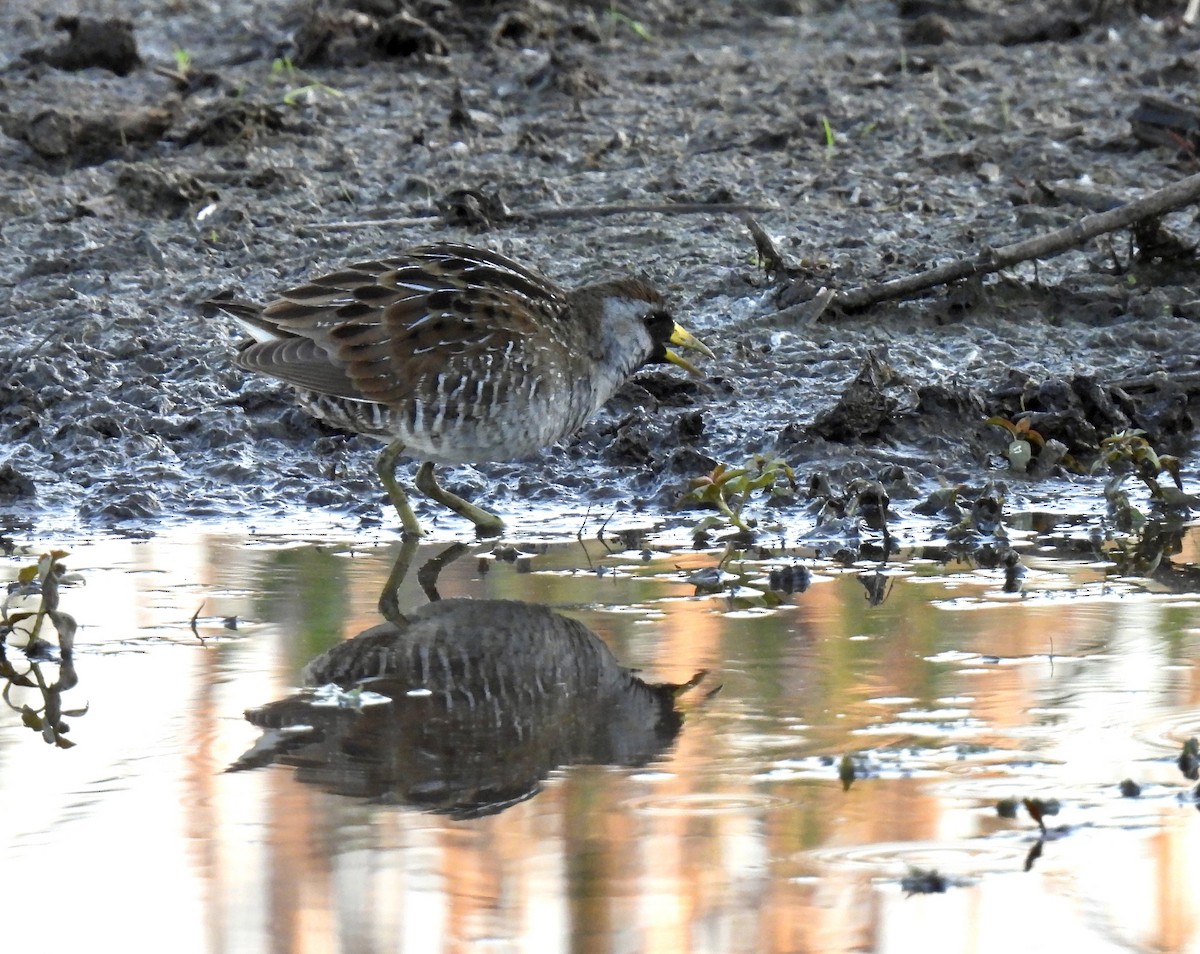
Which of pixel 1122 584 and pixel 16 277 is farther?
pixel 16 277

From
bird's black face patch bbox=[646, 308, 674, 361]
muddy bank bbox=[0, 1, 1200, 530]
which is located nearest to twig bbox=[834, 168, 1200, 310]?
muddy bank bbox=[0, 1, 1200, 530]

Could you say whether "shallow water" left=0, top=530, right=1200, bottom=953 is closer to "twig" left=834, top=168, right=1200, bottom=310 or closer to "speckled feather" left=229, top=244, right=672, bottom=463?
"speckled feather" left=229, top=244, right=672, bottom=463

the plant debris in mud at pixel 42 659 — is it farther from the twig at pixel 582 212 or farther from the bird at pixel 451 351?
the twig at pixel 582 212

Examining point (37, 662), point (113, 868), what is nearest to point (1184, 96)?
point (37, 662)

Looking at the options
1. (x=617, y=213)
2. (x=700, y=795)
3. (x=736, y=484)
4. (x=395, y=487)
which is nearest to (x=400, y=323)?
(x=395, y=487)

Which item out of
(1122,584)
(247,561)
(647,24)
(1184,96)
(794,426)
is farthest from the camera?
(647,24)

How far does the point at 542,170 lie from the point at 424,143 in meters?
0.75

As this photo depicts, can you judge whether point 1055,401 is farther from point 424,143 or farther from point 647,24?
point 647,24

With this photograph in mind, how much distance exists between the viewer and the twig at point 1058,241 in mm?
7266

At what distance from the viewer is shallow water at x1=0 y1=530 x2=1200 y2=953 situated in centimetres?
326

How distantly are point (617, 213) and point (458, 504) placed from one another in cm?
265

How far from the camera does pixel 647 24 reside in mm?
11945

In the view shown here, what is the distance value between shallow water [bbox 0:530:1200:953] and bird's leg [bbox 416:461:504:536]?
0.76 meters

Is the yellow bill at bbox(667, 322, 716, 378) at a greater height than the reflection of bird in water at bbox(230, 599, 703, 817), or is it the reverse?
the yellow bill at bbox(667, 322, 716, 378)
